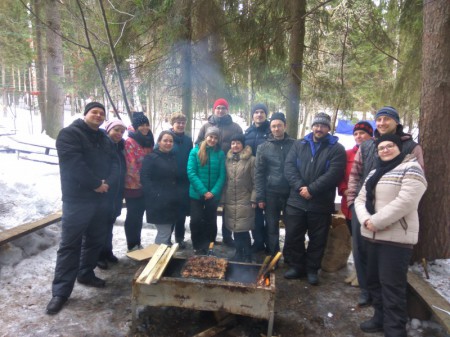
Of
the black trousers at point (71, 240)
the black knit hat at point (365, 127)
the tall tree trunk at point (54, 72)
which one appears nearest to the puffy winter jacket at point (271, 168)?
the black knit hat at point (365, 127)

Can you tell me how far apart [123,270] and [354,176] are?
136 inches

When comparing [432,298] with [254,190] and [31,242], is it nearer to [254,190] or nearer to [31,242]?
[254,190]

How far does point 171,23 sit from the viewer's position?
5.52 metres

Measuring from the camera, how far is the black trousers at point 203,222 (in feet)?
15.8

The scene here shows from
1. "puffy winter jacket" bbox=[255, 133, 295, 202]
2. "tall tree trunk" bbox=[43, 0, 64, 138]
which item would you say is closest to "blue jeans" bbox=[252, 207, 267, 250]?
"puffy winter jacket" bbox=[255, 133, 295, 202]

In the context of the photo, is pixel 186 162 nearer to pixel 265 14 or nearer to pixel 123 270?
pixel 123 270

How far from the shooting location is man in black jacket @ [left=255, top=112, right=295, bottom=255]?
4445 millimetres

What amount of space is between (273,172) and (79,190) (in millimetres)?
2575

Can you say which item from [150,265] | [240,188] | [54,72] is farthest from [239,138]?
[54,72]

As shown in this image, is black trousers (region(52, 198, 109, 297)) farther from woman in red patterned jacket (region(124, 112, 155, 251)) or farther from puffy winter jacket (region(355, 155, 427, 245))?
puffy winter jacket (region(355, 155, 427, 245))

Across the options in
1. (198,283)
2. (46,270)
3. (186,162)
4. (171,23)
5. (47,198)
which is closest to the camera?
(198,283)

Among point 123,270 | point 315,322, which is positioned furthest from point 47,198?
point 315,322

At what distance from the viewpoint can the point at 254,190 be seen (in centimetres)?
464

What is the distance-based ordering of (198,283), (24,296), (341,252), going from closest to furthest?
(198,283) < (24,296) < (341,252)
